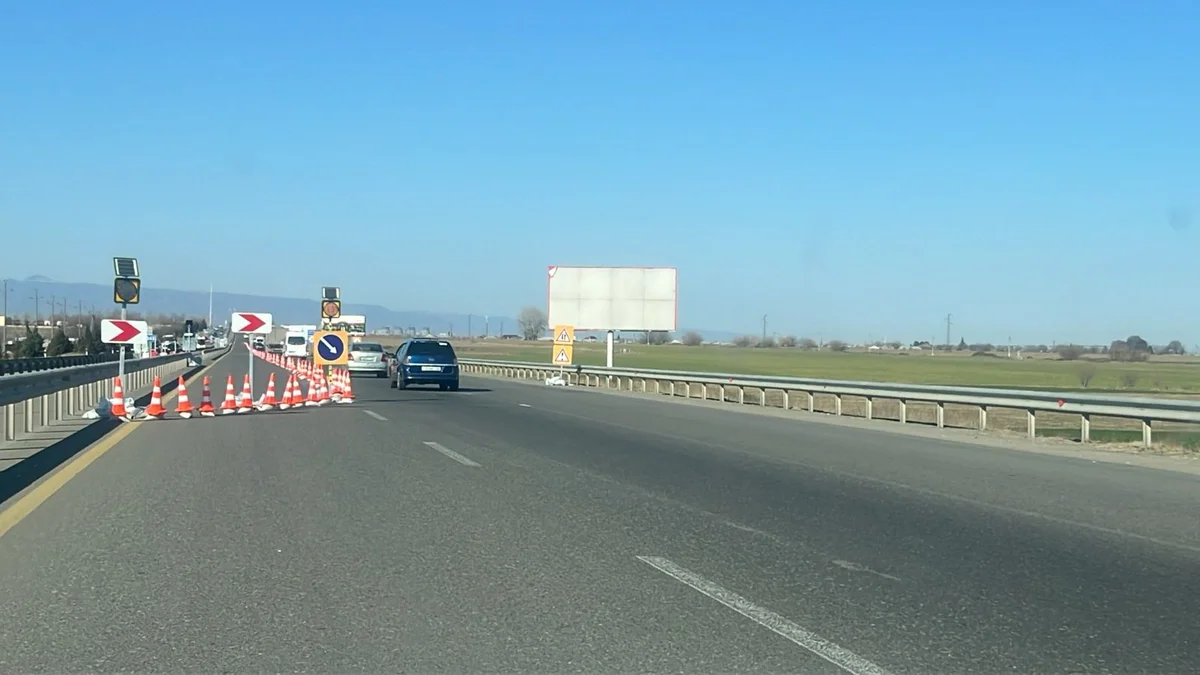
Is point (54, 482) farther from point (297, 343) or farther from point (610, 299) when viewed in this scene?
point (297, 343)

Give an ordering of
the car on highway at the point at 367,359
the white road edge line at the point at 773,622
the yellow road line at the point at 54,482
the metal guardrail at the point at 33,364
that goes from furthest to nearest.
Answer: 1. the car on highway at the point at 367,359
2. the metal guardrail at the point at 33,364
3. the yellow road line at the point at 54,482
4. the white road edge line at the point at 773,622

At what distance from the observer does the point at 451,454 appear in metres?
16.1

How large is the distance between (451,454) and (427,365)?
2057 centimetres

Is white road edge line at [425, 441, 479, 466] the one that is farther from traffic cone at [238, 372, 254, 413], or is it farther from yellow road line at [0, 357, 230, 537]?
traffic cone at [238, 372, 254, 413]

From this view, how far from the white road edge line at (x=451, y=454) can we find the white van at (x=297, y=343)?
54530mm

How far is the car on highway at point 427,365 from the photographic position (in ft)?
119

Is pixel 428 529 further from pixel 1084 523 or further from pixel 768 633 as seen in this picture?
pixel 1084 523

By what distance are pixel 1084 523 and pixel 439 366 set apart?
27.3 metres

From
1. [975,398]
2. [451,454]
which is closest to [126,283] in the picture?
[451,454]

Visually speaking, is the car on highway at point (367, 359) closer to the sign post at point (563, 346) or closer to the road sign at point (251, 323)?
the sign post at point (563, 346)

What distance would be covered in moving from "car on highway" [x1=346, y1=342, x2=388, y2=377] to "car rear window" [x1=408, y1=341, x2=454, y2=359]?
11.9 m

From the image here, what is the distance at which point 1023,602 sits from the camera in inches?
292

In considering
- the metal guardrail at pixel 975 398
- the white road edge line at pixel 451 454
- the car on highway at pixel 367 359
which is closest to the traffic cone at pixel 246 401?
the white road edge line at pixel 451 454

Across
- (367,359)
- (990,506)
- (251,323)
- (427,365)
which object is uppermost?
(251,323)
